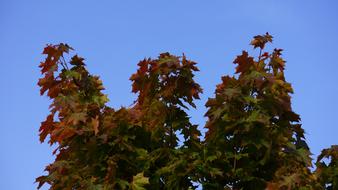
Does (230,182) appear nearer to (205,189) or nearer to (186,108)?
(205,189)

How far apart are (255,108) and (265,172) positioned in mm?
900

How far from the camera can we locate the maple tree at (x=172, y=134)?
Result: 6.66m

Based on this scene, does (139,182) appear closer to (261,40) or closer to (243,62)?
(243,62)

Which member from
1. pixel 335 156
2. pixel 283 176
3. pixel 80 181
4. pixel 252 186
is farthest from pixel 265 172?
pixel 80 181

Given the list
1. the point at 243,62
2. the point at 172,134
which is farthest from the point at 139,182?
the point at 243,62

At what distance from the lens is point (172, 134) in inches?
290

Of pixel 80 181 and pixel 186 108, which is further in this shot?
pixel 186 108

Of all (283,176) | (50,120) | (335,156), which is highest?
(50,120)

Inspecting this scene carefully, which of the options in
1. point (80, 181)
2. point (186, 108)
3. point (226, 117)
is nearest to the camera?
point (80, 181)

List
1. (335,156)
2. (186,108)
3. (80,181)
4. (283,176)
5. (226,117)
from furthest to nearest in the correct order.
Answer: (335,156) → (186,108) → (226,117) → (80,181) → (283,176)

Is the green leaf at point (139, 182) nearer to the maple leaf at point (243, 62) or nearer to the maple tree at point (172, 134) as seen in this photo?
the maple tree at point (172, 134)

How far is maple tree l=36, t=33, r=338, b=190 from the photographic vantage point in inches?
262

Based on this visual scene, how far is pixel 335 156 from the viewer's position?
27.1ft

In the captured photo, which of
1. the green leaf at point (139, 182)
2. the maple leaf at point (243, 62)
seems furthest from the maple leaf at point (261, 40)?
the green leaf at point (139, 182)
